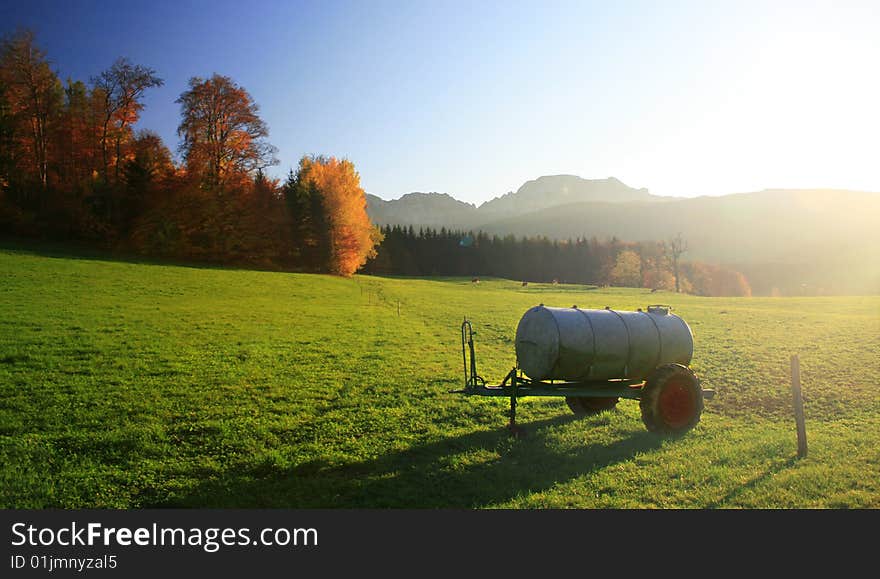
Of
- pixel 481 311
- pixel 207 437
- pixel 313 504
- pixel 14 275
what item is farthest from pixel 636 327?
pixel 14 275

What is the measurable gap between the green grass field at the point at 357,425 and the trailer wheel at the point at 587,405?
37 centimetres

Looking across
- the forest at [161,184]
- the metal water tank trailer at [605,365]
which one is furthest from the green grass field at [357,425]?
the forest at [161,184]

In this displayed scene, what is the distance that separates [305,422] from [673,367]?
9181 mm

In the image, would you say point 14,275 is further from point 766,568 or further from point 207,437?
point 766,568

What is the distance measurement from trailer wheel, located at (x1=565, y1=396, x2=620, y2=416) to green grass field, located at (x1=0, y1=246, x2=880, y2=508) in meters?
0.37

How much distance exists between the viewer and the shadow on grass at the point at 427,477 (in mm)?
8172

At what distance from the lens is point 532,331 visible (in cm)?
1162

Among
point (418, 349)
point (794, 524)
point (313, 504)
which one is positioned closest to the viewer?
point (794, 524)

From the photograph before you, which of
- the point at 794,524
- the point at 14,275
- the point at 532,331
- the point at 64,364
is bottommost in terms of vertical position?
the point at 794,524

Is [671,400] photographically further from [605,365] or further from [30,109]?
[30,109]

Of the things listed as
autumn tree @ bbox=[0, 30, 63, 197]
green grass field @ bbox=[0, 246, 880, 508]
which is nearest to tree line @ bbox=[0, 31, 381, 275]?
autumn tree @ bbox=[0, 30, 63, 197]

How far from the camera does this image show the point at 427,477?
9.19m

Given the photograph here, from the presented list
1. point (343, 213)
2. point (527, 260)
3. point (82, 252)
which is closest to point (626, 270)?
point (527, 260)

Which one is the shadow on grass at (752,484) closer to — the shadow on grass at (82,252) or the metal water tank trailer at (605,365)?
the metal water tank trailer at (605,365)
